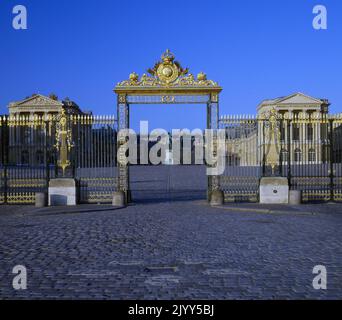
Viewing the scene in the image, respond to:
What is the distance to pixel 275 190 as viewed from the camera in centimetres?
1479

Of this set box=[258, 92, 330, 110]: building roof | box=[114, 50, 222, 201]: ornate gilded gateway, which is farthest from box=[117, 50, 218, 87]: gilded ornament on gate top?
box=[258, 92, 330, 110]: building roof

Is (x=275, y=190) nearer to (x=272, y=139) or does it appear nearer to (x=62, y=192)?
(x=272, y=139)

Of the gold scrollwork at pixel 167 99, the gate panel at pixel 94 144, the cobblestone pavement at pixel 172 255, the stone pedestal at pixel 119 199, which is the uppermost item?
the gold scrollwork at pixel 167 99

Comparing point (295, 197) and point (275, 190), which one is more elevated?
point (275, 190)

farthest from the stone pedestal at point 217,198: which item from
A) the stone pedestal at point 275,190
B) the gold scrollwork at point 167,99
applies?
the gold scrollwork at point 167,99

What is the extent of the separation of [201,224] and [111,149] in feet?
23.4

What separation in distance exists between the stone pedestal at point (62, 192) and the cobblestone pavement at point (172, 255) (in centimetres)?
248

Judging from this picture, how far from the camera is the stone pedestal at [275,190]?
48.5ft

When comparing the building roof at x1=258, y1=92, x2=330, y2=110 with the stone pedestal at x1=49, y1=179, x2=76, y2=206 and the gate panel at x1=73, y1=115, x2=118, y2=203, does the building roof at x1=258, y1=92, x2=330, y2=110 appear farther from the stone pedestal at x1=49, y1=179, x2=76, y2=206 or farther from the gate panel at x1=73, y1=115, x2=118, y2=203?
the stone pedestal at x1=49, y1=179, x2=76, y2=206

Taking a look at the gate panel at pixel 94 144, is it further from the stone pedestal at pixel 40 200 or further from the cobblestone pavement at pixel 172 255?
the cobblestone pavement at pixel 172 255

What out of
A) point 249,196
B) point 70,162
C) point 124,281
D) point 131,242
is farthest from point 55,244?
point 249,196

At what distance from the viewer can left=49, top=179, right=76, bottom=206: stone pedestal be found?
48.3 feet

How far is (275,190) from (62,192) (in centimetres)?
608

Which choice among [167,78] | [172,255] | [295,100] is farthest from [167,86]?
[295,100]
